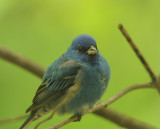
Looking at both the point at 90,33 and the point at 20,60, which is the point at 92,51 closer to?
the point at 20,60

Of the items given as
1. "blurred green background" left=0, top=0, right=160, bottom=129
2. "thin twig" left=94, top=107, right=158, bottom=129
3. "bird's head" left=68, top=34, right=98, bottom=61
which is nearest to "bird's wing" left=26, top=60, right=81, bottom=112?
"bird's head" left=68, top=34, right=98, bottom=61

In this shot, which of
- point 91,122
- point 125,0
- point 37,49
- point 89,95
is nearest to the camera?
point 89,95

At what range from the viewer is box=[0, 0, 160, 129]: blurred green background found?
5.71 m

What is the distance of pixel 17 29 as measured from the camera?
6277 millimetres

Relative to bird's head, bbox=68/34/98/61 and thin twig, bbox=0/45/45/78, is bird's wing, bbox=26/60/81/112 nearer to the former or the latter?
Result: bird's head, bbox=68/34/98/61

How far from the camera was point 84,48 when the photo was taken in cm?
385

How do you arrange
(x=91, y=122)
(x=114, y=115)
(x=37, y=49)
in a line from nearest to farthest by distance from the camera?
(x=114, y=115), (x=91, y=122), (x=37, y=49)

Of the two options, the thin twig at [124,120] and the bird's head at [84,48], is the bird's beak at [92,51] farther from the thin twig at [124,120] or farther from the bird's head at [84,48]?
the thin twig at [124,120]

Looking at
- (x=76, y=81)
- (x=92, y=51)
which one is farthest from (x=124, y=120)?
(x=92, y=51)

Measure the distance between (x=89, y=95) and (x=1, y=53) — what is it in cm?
185

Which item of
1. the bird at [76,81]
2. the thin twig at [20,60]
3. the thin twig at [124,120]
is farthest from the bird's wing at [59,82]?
the thin twig at [124,120]

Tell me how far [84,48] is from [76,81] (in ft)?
1.46

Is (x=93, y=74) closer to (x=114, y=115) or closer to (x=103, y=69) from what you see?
(x=103, y=69)

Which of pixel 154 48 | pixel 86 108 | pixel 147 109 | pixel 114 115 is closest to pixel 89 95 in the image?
pixel 86 108
